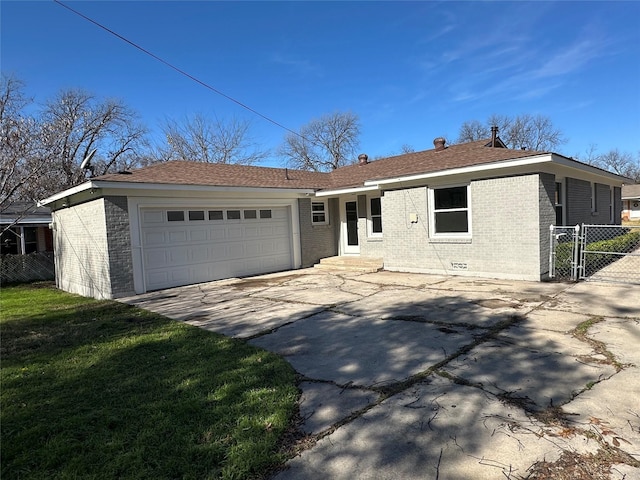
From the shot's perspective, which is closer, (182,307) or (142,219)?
(182,307)

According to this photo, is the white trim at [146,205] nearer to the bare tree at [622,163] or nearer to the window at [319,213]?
the window at [319,213]

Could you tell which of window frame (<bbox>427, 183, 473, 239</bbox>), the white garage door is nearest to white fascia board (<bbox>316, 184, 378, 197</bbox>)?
the white garage door

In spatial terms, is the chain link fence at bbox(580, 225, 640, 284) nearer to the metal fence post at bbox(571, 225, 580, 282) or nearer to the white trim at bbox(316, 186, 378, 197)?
the metal fence post at bbox(571, 225, 580, 282)

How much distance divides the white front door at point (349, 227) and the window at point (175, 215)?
6286mm

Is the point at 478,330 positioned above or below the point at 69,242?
below

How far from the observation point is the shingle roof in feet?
33.2

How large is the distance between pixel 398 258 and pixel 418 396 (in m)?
8.72

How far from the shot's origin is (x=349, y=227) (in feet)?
48.5

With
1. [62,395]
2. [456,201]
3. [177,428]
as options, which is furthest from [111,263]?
[456,201]

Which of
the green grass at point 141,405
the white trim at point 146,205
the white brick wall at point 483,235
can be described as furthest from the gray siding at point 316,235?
the green grass at point 141,405

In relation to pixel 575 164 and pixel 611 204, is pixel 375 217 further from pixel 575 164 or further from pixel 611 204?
pixel 611 204

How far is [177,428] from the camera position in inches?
120

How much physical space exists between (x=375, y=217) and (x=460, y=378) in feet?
33.1

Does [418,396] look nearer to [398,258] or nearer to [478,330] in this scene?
[478,330]
